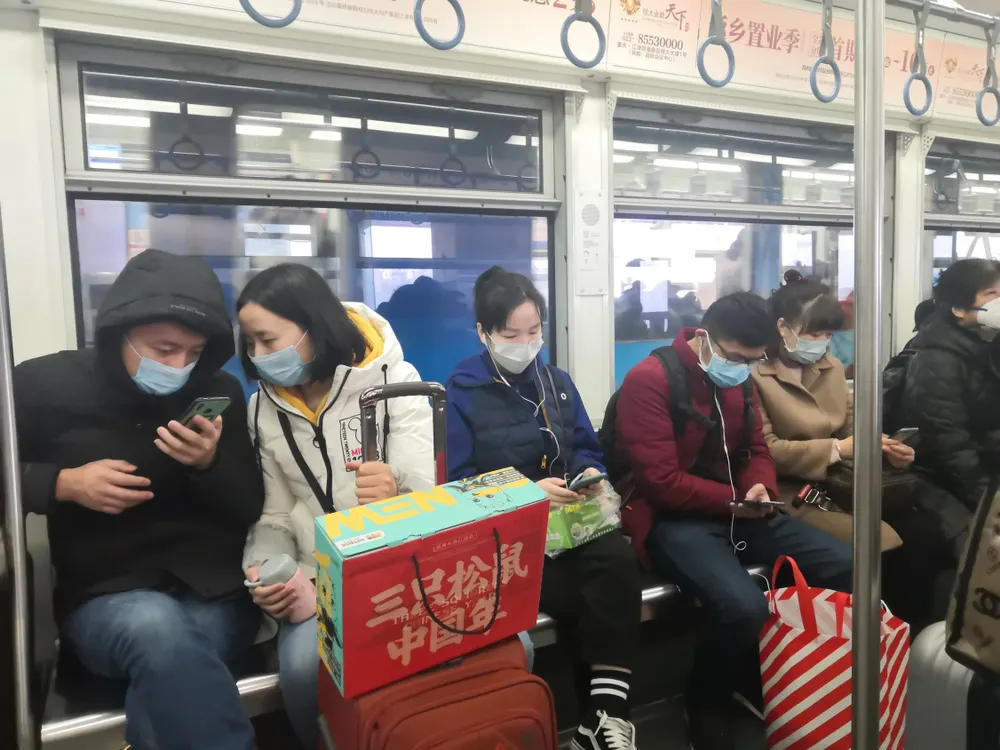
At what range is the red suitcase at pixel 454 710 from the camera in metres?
1.43

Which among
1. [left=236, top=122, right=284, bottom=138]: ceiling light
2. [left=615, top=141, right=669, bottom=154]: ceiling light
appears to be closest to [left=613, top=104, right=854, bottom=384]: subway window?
[left=615, top=141, right=669, bottom=154]: ceiling light

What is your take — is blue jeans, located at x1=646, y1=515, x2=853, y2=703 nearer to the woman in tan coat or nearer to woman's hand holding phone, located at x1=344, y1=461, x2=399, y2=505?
the woman in tan coat

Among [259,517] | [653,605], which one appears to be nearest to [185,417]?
[259,517]

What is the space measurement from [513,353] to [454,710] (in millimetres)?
1221

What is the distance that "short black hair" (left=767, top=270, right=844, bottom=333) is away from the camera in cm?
286

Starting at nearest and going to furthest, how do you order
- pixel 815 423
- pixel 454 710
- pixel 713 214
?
pixel 454 710 → pixel 815 423 → pixel 713 214

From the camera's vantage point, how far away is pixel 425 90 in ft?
9.34

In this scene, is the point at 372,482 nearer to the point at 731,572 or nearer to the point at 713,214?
the point at 731,572

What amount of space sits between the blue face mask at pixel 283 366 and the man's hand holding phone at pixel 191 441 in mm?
205

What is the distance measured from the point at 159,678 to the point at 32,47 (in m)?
2.00

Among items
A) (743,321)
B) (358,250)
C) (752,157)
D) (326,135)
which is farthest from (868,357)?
(752,157)

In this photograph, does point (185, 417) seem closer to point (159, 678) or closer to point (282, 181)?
point (159, 678)

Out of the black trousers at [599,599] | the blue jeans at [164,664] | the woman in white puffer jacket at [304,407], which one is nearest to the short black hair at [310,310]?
the woman in white puffer jacket at [304,407]

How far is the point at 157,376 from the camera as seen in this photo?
5.82 feet
